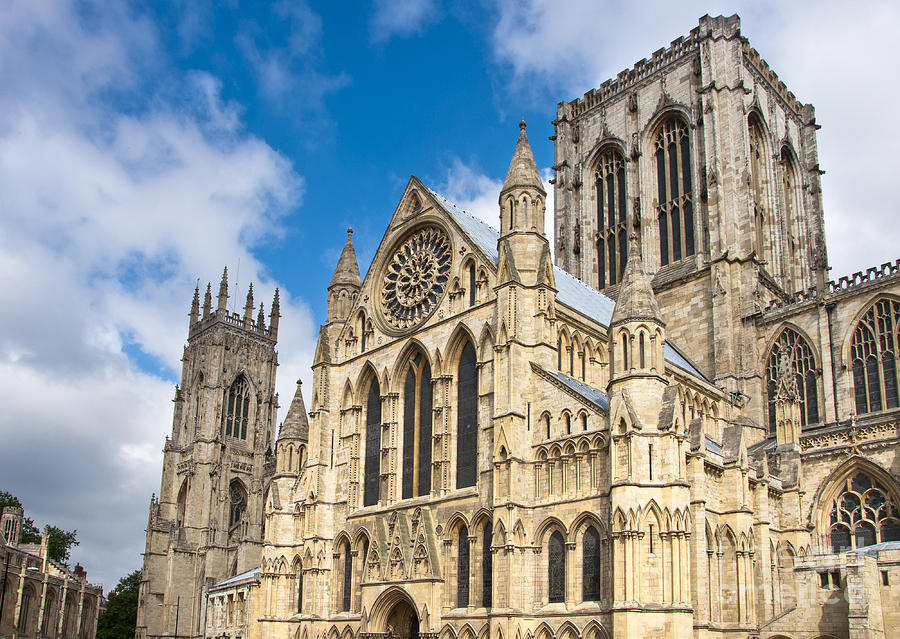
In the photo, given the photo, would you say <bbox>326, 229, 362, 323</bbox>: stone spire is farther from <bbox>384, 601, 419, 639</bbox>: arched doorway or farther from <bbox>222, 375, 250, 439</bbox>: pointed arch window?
<bbox>222, 375, 250, 439</bbox>: pointed arch window

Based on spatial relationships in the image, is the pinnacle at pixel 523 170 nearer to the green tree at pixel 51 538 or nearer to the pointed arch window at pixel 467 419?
the pointed arch window at pixel 467 419

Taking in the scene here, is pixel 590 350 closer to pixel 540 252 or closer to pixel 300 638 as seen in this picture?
pixel 540 252

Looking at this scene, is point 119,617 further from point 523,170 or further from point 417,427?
point 523,170

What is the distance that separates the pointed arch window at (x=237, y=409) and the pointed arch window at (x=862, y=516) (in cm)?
5918

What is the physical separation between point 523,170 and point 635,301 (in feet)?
27.3

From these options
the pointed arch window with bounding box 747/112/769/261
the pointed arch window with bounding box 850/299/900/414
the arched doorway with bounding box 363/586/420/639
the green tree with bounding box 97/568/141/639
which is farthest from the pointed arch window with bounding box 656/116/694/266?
the green tree with bounding box 97/568/141/639

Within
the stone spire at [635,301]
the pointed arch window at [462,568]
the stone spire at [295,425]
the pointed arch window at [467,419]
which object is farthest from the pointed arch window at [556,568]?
the stone spire at [295,425]

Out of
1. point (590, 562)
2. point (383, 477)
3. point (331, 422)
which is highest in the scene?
point (331, 422)

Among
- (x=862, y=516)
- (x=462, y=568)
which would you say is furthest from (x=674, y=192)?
(x=462, y=568)

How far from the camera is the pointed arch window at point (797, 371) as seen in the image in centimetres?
4266

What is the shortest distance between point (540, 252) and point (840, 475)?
51.7ft

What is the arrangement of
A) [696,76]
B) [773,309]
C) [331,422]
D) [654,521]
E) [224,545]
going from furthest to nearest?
1. [224,545]
2. [696,76]
3. [773,309]
4. [331,422]
5. [654,521]

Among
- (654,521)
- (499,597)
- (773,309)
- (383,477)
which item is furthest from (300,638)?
(773,309)

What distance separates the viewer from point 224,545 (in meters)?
77.5
